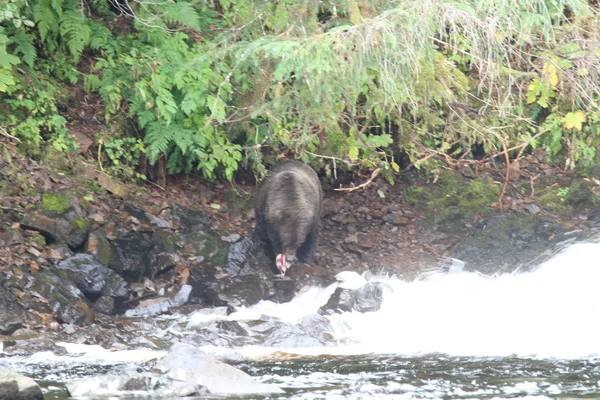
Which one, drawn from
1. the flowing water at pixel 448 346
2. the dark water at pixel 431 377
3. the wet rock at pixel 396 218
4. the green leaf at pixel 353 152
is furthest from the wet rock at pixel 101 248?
the wet rock at pixel 396 218

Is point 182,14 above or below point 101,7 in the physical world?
above

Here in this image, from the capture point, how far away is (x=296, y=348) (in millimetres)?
8148

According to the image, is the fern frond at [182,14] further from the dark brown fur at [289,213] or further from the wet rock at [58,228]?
the wet rock at [58,228]

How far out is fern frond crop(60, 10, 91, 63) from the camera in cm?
1063

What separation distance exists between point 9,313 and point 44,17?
13.5 ft

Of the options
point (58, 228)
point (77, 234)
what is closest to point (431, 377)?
point (77, 234)

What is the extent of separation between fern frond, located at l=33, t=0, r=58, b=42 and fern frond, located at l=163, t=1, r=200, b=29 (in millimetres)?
1446

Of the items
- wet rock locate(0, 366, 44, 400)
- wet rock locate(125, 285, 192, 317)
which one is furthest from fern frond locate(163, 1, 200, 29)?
wet rock locate(0, 366, 44, 400)

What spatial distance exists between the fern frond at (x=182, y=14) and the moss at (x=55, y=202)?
103 inches

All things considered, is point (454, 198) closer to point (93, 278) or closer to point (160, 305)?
point (160, 305)

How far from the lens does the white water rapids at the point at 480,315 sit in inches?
313

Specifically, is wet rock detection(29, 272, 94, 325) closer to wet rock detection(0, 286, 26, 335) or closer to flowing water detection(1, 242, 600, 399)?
wet rock detection(0, 286, 26, 335)

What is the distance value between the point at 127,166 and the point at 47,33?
2032mm

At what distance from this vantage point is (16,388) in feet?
17.3
